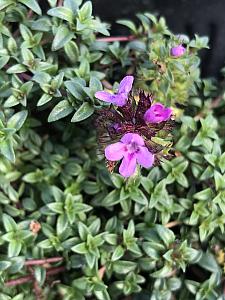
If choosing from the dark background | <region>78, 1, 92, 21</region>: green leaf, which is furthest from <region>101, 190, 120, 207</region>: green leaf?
the dark background

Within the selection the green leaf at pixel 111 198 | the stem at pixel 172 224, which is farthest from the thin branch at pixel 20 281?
the stem at pixel 172 224

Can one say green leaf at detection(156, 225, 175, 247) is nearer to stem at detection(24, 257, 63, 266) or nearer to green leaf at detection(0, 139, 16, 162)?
stem at detection(24, 257, 63, 266)

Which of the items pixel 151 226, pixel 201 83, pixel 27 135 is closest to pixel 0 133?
pixel 27 135

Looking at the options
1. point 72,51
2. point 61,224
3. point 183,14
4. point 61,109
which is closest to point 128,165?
point 61,109

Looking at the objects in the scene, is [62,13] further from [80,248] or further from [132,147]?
[80,248]

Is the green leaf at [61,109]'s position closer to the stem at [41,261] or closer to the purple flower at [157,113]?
the purple flower at [157,113]

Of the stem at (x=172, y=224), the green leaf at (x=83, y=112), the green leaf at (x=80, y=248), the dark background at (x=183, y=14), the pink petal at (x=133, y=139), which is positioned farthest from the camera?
the dark background at (x=183, y=14)

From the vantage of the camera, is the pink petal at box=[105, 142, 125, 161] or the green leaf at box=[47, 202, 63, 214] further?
the green leaf at box=[47, 202, 63, 214]
